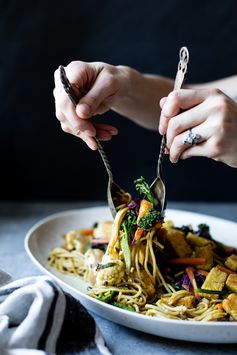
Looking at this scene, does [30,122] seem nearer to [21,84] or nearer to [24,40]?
[21,84]

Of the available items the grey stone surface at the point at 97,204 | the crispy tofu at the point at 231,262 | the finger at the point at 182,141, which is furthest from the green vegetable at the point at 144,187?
the grey stone surface at the point at 97,204

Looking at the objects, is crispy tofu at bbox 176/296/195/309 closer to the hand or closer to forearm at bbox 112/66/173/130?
the hand

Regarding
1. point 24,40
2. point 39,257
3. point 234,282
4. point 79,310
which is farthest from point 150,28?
point 79,310

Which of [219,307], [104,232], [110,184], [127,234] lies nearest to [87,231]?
[104,232]

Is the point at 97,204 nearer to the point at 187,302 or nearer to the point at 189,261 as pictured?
the point at 189,261

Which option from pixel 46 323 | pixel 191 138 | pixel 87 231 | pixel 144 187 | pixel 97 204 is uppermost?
pixel 191 138

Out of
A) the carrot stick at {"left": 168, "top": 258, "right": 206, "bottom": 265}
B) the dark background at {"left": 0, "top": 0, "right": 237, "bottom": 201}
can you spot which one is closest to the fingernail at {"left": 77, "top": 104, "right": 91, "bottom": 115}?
the carrot stick at {"left": 168, "top": 258, "right": 206, "bottom": 265}
